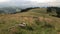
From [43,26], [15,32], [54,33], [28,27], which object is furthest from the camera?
[43,26]

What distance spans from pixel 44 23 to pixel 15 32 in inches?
298

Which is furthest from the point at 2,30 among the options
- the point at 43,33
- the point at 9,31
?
the point at 43,33

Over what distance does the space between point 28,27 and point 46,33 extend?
3.06 meters

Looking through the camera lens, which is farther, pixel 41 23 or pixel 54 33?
pixel 41 23

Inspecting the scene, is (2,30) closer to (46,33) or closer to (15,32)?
(15,32)

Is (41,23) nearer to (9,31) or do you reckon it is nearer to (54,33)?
(54,33)

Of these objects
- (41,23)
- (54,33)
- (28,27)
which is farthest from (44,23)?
(54,33)

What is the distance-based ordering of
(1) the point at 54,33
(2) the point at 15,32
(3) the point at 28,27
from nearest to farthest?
(2) the point at 15,32, (1) the point at 54,33, (3) the point at 28,27

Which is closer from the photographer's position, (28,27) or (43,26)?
(28,27)

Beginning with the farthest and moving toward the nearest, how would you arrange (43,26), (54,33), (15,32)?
(43,26)
(54,33)
(15,32)

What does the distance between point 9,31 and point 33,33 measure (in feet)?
8.06

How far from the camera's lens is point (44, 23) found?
2512 centimetres

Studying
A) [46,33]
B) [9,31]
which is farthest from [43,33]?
[9,31]

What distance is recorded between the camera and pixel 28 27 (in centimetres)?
2186
